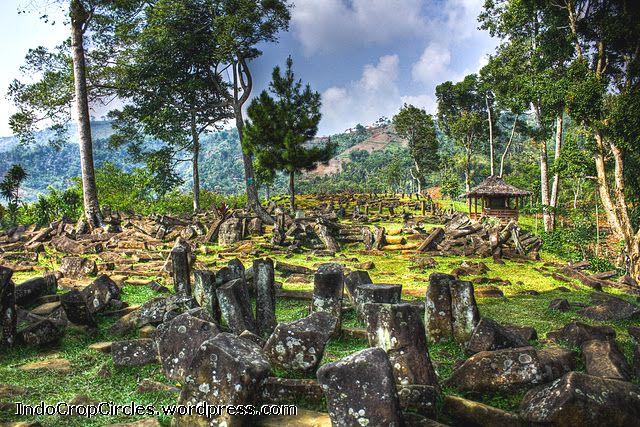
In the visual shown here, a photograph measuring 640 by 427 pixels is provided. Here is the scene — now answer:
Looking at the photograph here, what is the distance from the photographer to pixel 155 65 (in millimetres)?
26984

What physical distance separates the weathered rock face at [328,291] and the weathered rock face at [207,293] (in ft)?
4.83

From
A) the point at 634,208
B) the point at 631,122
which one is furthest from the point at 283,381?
the point at 634,208

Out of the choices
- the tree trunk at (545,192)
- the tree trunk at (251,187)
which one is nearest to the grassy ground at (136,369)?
the tree trunk at (251,187)

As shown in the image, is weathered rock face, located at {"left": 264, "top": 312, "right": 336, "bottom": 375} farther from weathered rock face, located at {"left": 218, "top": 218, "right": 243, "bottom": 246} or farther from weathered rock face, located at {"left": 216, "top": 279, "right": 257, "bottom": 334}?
weathered rock face, located at {"left": 218, "top": 218, "right": 243, "bottom": 246}

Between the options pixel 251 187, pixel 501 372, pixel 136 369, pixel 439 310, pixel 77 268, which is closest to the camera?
pixel 501 372

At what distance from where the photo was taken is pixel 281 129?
29391mm

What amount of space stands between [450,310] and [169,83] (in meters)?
28.6

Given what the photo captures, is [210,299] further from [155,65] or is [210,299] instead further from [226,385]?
[155,65]

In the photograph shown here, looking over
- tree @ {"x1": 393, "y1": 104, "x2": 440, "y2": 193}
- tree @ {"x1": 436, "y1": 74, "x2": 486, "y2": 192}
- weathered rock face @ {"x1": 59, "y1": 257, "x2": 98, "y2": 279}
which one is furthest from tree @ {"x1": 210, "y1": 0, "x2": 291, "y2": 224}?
tree @ {"x1": 393, "y1": 104, "x2": 440, "y2": 193}

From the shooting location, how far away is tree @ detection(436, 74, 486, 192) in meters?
43.3

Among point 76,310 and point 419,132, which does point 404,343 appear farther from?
point 419,132

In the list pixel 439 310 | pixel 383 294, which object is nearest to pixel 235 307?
pixel 383 294

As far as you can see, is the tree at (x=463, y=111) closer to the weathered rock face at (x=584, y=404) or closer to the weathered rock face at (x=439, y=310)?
the weathered rock face at (x=439, y=310)

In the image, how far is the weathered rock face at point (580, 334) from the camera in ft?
16.3
